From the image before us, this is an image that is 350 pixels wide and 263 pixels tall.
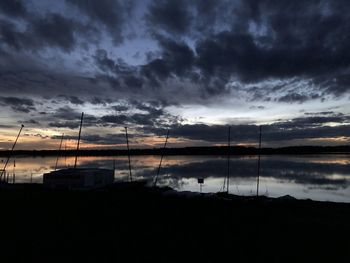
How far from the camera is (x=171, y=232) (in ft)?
53.7

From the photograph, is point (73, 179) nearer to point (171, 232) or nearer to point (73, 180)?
point (73, 180)

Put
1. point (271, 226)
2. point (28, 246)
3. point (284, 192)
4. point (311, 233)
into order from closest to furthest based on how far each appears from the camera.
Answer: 1. point (28, 246)
2. point (311, 233)
3. point (271, 226)
4. point (284, 192)

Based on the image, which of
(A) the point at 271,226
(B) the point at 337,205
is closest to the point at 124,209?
(A) the point at 271,226

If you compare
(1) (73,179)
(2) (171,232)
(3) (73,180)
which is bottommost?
(2) (171,232)

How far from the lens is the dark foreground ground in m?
13.0

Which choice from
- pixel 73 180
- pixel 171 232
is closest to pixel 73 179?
pixel 73 180

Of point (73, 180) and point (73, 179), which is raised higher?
point (73, 179)

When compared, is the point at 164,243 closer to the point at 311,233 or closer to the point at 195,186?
the point at 311,233

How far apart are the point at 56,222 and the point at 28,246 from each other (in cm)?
500

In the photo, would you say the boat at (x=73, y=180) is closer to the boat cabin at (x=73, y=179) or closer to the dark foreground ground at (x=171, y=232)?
the boat cabin at (x=73, y=179)

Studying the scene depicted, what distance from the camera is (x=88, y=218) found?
66.0 feet

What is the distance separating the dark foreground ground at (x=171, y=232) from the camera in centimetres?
1298

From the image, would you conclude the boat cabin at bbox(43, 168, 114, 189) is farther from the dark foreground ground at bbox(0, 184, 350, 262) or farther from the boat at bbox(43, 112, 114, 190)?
the dark foreground ground at bbox(0, 184, 350, 262)

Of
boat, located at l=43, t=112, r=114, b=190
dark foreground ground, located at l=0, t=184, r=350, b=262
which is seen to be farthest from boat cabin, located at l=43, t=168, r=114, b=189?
dark foreground ground, located at l=0, t=184, r=350, b=262
